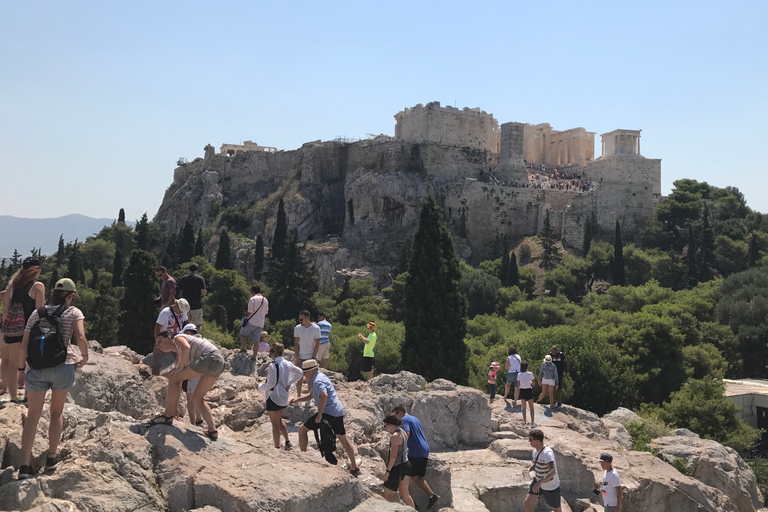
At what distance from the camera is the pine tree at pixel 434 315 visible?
24625 millimetres

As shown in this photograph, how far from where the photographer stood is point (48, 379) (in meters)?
7.30

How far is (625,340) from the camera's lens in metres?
27.5

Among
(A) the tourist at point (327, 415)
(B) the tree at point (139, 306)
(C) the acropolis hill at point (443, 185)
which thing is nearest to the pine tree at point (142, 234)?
(C) the acropolis hill at point (443, 185)

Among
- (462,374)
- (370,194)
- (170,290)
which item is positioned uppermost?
(370,194)

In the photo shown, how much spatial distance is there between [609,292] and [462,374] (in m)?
18.3

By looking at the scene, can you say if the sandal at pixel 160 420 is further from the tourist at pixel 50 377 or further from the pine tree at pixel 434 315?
the pine tree at pixel 434 315

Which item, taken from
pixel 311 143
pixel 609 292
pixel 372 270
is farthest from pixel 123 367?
pixel 311 143

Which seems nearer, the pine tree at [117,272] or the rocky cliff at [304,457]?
the rocky cliff at [304,457]

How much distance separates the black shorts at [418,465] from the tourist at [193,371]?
247 centimetres

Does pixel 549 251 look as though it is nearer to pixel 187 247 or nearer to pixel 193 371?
pixel 187 247

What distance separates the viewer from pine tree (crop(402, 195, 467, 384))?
80.8 feet

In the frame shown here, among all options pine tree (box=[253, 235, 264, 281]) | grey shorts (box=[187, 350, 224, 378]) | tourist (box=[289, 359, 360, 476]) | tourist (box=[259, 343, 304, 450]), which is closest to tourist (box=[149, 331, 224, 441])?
grey shorts (box=[187, 350, 224, 378])

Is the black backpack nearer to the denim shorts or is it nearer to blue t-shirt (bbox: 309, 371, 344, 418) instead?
the denim shorts

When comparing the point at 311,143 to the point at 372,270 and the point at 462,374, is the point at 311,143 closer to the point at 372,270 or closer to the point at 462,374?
the point at 372,270
